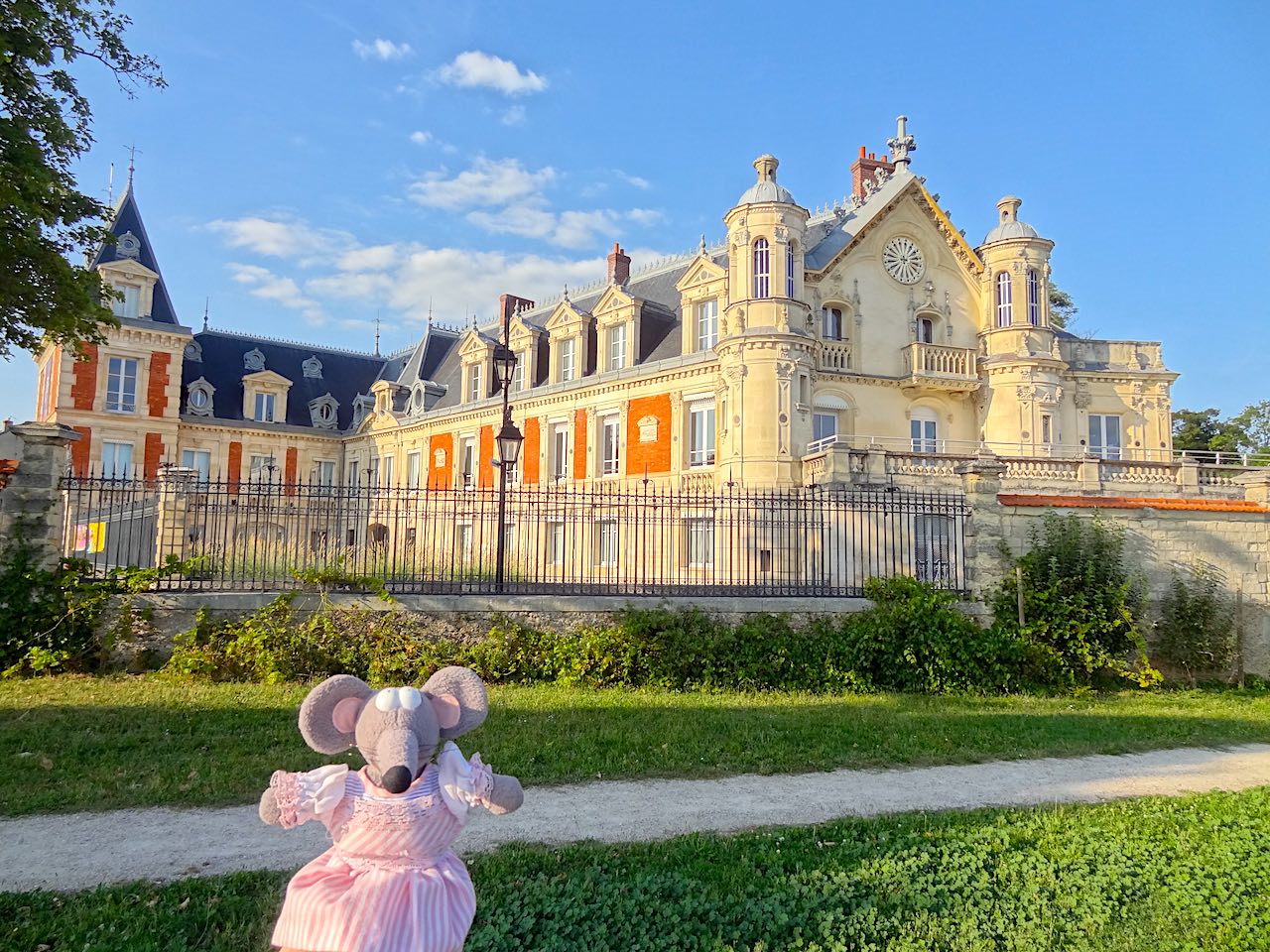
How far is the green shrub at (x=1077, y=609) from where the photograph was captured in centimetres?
1187

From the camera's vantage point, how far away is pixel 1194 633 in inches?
517

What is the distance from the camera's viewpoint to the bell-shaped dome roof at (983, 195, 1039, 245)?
82.5 ft

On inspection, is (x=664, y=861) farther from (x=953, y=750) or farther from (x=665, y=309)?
(x=665, y=309)

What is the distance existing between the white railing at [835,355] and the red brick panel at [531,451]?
10.4 metres

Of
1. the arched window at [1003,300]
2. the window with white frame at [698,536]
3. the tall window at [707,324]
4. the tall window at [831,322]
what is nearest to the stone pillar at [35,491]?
the window with white frame at [698,536]

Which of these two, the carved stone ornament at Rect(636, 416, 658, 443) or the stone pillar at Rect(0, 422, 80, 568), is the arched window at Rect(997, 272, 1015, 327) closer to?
the carved stone ornament at Rect(636, 416, 658, 443)

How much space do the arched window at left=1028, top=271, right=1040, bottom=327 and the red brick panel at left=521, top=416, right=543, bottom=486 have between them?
1614 cm

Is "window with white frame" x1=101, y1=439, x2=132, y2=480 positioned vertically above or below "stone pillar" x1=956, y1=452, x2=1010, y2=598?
above

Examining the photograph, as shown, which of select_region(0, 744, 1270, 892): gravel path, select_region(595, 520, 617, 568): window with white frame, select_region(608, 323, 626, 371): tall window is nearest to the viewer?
select_region(0, 744, 1270, 892): gravel path

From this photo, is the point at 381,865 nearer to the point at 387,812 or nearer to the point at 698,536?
the point at 387,812

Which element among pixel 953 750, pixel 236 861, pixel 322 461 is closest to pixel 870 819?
pixel 953 750

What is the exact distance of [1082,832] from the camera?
545 cm

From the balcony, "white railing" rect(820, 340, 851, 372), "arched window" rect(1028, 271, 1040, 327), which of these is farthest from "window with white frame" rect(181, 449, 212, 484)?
"arched window" rect(1028, 271, 1040, 327)

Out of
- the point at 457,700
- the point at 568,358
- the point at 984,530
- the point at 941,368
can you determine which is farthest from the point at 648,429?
the point at 457,700
